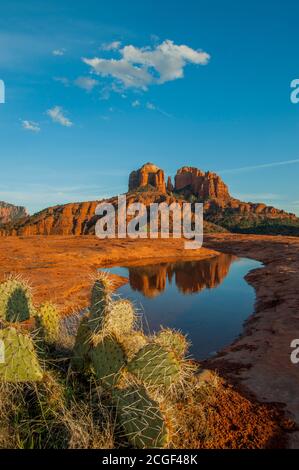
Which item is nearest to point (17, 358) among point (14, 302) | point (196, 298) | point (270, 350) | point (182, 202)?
point (14, 302)

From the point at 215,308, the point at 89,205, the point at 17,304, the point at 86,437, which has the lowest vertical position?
the point at 215,308

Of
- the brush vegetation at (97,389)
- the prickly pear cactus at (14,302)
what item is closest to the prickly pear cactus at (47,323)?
the prickly pear cactus at (14,302)

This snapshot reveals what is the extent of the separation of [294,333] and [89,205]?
11306 cm

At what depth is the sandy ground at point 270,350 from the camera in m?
8.03

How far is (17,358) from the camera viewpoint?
4648 mm

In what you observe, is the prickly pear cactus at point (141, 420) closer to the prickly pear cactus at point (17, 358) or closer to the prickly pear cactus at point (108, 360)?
the prickly pear cactus at point (108, 360)

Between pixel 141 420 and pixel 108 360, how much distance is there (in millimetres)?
1064

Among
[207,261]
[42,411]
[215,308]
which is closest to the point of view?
[42,411]

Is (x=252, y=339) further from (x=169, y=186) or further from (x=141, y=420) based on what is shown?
(x=169, y=186)

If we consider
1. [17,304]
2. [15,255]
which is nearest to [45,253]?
[15,255]

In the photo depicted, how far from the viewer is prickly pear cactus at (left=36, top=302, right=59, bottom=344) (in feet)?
20.2

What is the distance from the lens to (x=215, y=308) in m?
19.8

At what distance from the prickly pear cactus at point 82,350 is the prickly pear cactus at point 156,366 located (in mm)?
1122

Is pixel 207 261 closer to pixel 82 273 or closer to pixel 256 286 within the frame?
pixel 256 286
